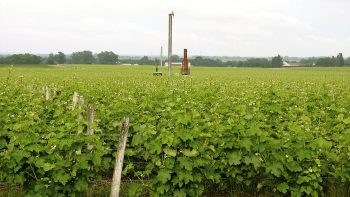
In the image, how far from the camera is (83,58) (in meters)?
133

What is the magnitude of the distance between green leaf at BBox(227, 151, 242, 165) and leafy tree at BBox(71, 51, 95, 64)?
127763 mm

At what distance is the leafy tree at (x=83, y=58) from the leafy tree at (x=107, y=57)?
245 centimetres

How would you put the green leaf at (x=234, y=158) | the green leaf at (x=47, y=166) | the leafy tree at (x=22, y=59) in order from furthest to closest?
1. the leafy tree at (x=22, y=59)
2. the green leaf at (x=234, y=158)
3. the green leaf at (x=47, y=166)

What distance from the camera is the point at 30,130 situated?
661 centimetres

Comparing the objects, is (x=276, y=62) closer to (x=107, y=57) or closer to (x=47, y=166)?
(x=107, y=57)

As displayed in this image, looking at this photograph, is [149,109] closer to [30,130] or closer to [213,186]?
[213,186]

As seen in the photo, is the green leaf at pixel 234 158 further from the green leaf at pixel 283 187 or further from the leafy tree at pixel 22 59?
the leafy tree at pixel 22 59

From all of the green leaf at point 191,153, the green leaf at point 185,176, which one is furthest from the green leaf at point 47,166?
the green leaf at point 191,153

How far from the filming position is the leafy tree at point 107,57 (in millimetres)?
132125

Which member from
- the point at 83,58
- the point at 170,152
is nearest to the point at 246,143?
the point at 170,152

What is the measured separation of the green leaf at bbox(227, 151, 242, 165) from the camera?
673 cm

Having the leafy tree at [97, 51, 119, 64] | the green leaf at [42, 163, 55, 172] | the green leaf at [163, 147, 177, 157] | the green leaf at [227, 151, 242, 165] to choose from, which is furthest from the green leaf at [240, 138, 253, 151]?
the leafy tree at [97, 51, 119, 64]

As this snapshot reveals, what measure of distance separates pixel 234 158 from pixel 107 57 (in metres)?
129

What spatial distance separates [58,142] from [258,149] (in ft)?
10.1
